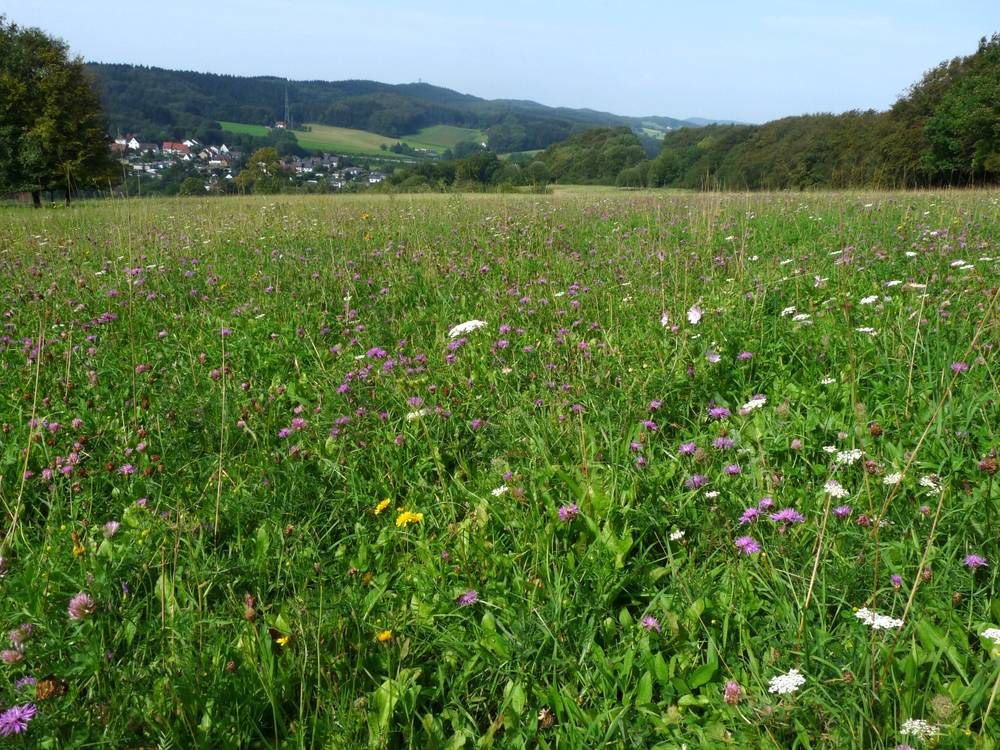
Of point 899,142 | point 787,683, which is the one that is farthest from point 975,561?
point 899,142

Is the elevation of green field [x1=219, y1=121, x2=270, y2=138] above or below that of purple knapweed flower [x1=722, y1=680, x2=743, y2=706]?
above

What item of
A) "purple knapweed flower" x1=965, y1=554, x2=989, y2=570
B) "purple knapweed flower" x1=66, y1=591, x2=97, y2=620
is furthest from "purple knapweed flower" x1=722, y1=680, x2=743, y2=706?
"purple knapweed flower" x1=66, y1=591, x2=97, y2=620

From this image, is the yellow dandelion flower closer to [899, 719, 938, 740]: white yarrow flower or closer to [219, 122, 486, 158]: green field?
[899, 719, 938, 740]: white yarrow flower

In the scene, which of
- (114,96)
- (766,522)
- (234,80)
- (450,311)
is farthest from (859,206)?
(234,80)

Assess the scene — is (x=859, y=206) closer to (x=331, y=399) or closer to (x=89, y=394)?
(x=331, y=399)

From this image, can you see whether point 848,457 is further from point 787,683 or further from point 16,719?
point 16,719

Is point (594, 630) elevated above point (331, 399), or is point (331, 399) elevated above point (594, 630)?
point (331, 399)

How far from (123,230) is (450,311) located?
646 centimetres

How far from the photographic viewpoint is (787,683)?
1.27m

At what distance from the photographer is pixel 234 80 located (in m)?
161

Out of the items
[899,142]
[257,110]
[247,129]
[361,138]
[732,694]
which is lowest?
[732,694]

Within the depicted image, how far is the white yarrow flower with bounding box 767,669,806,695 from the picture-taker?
127 centimetres

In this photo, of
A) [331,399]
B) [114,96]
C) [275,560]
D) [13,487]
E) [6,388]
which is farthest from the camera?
[114,96]

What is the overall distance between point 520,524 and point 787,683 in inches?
36.6
